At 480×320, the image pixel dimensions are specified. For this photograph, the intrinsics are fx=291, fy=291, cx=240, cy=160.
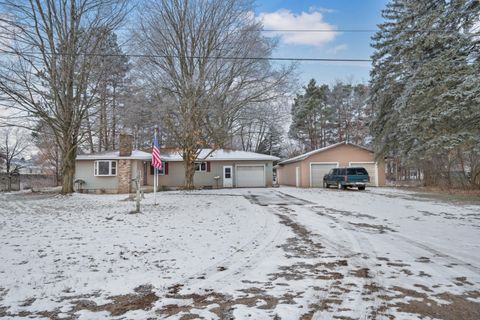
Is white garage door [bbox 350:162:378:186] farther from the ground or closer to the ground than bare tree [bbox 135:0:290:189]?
closer to the ground

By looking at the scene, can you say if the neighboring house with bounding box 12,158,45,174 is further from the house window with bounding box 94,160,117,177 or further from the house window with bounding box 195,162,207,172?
the house window with bounding box 195,162,207,172

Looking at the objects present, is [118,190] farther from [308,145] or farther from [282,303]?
[308,145]

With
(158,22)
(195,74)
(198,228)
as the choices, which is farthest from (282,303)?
(158,22)

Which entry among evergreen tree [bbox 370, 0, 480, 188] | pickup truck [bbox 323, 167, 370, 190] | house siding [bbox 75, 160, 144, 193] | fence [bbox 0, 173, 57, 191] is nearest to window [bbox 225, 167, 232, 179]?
house siding [bbox 75, 160, 144, 193]

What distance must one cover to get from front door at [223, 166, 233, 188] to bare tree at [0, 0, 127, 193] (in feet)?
35.8

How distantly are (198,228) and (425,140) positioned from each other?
1288 cm

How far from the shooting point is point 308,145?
40.4 m

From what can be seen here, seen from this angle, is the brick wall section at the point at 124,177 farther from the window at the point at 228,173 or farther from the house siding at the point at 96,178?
the window at the point at 228,173

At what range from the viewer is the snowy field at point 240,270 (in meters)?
2.80

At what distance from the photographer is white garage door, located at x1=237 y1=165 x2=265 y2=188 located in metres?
23.7

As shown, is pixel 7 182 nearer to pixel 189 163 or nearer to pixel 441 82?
pixel 189 163

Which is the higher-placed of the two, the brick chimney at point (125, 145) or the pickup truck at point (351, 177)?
the brick chimney at point (125, 145)

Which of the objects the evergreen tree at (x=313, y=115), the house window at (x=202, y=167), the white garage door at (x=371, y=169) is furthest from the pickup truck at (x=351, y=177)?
the evergreen tree at (x=313, y=115)

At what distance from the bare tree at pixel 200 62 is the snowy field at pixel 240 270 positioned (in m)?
11.4
